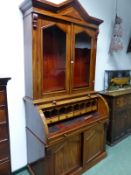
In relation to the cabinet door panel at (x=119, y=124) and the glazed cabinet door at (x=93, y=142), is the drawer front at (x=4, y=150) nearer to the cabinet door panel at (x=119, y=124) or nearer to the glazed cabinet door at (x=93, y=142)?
the glazed cabinet door at (x=93, y=142)

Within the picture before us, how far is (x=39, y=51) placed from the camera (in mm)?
1600

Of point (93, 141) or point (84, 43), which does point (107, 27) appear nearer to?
point (84, 43)

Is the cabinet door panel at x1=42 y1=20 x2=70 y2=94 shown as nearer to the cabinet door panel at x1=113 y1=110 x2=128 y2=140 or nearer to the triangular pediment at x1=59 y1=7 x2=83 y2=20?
the triangular pediment at x1=59 y1=7 x2=83 y2=20

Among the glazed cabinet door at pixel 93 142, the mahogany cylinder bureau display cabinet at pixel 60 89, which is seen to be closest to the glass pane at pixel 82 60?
the mahogany cylinder bureau display cabinet at pixel 60 89

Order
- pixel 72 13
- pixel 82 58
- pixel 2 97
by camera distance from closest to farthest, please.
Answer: pixel 2 97 < pixel 72 13 < pixel 82 58

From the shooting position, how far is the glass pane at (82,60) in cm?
199

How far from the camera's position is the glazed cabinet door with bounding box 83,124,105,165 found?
80.1 inches

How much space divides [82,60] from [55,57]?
17.2 inches

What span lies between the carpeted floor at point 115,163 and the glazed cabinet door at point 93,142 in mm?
141

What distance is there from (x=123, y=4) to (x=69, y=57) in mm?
2019

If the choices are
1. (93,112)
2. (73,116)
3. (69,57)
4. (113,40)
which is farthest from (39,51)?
(113,40)

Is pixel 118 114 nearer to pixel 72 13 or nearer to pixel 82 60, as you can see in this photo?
pixel 82 60

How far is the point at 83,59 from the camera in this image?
213 cm

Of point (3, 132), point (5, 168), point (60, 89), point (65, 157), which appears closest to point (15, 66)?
point (60, 89)
